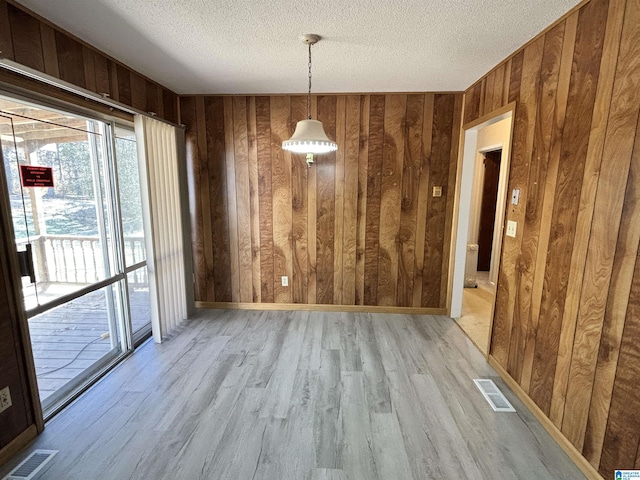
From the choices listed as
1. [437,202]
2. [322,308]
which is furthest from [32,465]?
[437,202]

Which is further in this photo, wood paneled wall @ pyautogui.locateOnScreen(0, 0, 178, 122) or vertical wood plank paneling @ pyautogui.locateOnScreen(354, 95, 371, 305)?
vertical wood plank paneling @ pyautogui.locateOnScreen(354, 95, 371, 305)

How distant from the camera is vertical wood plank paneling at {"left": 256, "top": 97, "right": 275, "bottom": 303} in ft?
11.3

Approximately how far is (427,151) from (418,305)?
185 cm

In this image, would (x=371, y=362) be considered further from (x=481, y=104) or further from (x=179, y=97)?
(x=179, y=97)

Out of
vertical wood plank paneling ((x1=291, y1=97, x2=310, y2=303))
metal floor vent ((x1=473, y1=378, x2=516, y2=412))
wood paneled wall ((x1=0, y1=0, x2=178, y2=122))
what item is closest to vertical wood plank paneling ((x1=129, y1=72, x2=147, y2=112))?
wood paneled wall ((x1=0, y1=0, x2=178, y2=122))

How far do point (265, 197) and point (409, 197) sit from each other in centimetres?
172

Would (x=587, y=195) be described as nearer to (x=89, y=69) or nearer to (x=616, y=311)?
(x=616, y=311)

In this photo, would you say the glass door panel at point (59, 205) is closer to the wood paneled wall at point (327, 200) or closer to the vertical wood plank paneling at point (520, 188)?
the wood paneled wall at point (327, 200)

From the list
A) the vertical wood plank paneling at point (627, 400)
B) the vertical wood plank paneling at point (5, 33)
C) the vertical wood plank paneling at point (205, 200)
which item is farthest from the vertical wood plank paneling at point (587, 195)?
the vertical wood plank paneling at point (205, 200)

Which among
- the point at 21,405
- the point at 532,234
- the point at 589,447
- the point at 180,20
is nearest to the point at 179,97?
the point at 180,20

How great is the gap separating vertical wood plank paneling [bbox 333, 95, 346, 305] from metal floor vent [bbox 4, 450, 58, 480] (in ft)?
9.00

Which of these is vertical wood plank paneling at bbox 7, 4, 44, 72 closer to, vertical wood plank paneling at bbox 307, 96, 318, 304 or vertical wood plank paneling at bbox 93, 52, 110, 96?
vertical wood plank paneling at bbox 93, 52, 110, 96

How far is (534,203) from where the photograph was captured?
2.09 metres

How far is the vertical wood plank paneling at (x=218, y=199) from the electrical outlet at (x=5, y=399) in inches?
86.3
